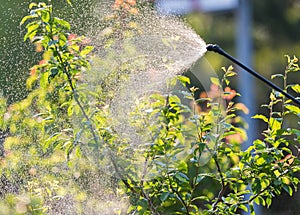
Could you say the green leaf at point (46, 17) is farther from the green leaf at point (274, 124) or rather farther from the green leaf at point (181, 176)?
the green leaf at point (274, 124)

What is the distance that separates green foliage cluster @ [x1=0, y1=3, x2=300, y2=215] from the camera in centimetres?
195

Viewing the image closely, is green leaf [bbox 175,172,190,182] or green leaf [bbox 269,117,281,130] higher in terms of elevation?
green leaf [bbox 269,117,281,130]

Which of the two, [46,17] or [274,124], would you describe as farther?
[274,124]

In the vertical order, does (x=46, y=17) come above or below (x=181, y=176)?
above

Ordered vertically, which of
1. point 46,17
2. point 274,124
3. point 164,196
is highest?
point 46,17

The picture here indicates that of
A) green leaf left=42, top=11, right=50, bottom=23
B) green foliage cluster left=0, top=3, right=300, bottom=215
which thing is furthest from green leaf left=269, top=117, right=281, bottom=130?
green leaf left=42, top=11, right=50, bottom=23

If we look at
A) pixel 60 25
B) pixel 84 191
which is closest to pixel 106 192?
pixel 84 191

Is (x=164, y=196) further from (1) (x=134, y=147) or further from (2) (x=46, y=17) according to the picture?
(2) (x=46, y=17)

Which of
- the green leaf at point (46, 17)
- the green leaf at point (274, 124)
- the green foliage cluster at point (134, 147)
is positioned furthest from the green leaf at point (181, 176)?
the green leaf at point (46, 17)

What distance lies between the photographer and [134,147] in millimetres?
2057

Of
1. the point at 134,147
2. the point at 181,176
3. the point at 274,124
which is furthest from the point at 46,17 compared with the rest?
the point at 274,124

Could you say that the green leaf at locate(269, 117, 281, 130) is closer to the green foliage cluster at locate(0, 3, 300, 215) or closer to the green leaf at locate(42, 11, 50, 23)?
the green foliage cluster at locate(0, 3, 300, 215)

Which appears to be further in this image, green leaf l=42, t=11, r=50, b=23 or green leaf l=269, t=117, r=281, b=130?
green leaf l=269, t=117, r=281, b=130

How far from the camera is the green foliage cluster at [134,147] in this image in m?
1.95
